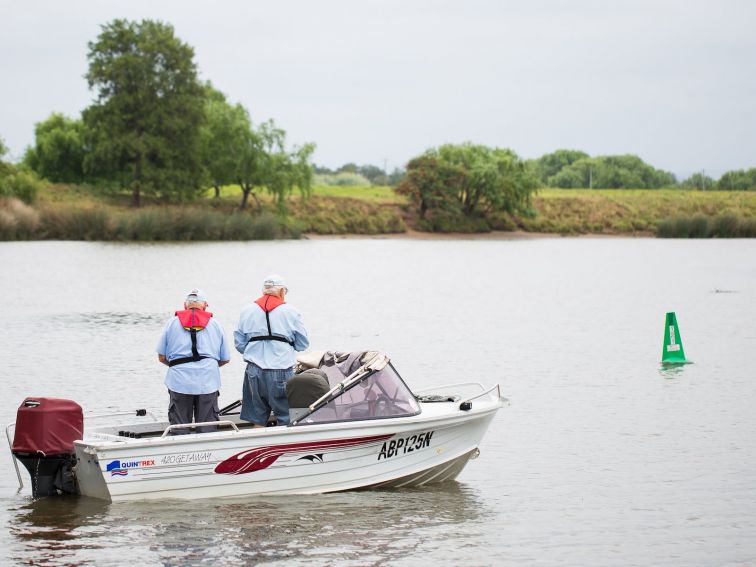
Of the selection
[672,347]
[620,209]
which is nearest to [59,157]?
[620,209]

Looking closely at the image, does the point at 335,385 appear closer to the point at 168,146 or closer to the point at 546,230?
the point at 168,146

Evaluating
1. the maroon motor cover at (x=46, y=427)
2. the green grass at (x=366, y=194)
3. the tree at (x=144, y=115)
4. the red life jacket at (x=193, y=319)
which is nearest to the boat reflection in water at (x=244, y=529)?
the maroon motor cover at (x=46, y=427)

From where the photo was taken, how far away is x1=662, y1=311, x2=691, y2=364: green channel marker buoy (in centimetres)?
2383

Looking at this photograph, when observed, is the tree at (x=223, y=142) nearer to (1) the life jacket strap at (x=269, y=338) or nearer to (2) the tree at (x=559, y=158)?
(1) the life jacket strap at (x=269, y=338)

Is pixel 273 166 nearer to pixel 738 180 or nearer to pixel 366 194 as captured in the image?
pixel 366 194

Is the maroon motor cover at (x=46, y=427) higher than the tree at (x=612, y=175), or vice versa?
the tree at (x=612, y=175)

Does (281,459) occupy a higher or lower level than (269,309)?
lower

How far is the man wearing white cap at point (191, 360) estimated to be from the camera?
12266mm

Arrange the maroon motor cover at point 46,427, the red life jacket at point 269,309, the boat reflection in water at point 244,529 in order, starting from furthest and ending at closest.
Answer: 1. the red life jacket at point 269,309
2. the maroon motor cover at point 46,427
3. the boat reflection in water at point 244,529

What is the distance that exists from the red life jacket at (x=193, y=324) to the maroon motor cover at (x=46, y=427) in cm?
116

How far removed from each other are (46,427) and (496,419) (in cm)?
768

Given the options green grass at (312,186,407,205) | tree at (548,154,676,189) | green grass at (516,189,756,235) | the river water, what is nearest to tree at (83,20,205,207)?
green grass at (312,186,407,205)

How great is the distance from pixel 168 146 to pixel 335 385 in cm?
7634

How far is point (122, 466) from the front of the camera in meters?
11.6
